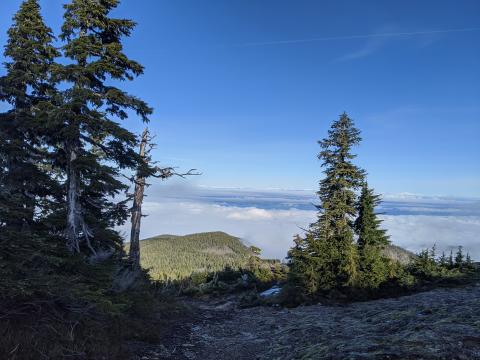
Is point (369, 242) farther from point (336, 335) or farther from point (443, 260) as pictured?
point (336, 335)

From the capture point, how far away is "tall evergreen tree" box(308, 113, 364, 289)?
764 inches

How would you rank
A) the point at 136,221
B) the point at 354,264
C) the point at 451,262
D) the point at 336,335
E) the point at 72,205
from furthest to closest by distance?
1. the point at 451,262
2. the point at 136,221
3. the point at 354,264
4. the point at 72,205
5. the point at 336,335

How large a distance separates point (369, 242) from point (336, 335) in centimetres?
1216

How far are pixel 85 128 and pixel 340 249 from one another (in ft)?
48.3

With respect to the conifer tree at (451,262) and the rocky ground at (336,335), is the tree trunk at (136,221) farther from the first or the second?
the conifer tree at (451,262)

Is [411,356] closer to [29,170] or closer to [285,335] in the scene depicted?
[285,335]

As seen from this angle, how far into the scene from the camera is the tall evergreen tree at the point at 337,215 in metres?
19.4

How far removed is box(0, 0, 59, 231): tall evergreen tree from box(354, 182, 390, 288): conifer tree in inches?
602

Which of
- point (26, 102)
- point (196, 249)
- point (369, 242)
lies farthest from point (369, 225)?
point (196, 249)

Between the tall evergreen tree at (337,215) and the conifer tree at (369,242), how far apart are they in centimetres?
67

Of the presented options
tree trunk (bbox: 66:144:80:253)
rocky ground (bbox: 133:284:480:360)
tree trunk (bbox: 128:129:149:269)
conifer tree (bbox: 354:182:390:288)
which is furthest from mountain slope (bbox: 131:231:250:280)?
tree trunk (bbox: 66:144:80:253)

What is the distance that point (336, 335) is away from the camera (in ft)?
32.1

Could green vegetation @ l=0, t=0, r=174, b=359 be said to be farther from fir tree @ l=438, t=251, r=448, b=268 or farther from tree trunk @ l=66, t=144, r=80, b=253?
fir tree @ l=438, t=251, r=448, b=268

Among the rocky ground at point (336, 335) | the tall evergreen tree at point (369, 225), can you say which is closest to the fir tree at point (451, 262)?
the tall evergreen tree at point (369, 225)
